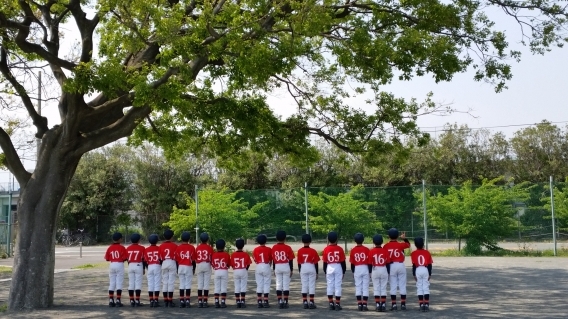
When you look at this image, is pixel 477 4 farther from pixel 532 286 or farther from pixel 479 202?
pixel 479 202

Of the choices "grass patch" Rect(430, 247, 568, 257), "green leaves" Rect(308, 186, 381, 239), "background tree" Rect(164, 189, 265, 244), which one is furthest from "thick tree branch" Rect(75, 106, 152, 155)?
"grass patch" Rect(430, 247, 568, 257)

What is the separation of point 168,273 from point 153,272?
0.32m

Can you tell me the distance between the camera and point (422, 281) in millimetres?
12016

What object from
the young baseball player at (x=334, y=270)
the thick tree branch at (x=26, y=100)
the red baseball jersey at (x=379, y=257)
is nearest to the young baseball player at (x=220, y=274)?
the young baseball player at (x=334, y=270)

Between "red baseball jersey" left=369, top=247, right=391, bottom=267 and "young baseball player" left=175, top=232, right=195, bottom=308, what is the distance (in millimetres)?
3851

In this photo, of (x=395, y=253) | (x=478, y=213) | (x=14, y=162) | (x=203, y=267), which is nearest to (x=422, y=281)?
(x=395, y=253)

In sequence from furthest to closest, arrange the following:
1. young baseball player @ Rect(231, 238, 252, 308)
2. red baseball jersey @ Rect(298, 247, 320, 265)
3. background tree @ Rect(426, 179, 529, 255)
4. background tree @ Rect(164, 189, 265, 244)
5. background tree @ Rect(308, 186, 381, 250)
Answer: background tree @ Rect(164, 189, 265, 244) < background tree @ Rect(308, 186, 381, 250) < background tree @ Rect(426, 179, 529, 255) < young baseball player @ Rect(231, 238, 252, 308) < red baseball jersey @ Rect(298, 247, 320, 265)

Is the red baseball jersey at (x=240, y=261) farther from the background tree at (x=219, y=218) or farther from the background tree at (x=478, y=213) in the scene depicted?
the background tree at (x=478, y=213)

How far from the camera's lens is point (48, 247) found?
13281mm

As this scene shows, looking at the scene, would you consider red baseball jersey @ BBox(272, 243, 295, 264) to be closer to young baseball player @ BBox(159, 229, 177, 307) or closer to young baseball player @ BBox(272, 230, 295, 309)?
young baseball player @ BBox(272, 230, 295, 309)

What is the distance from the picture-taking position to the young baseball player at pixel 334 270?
1239 cm

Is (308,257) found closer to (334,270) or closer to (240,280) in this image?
(334,270)

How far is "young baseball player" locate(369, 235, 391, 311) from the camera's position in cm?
1218

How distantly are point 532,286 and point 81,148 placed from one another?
34.6 ft
